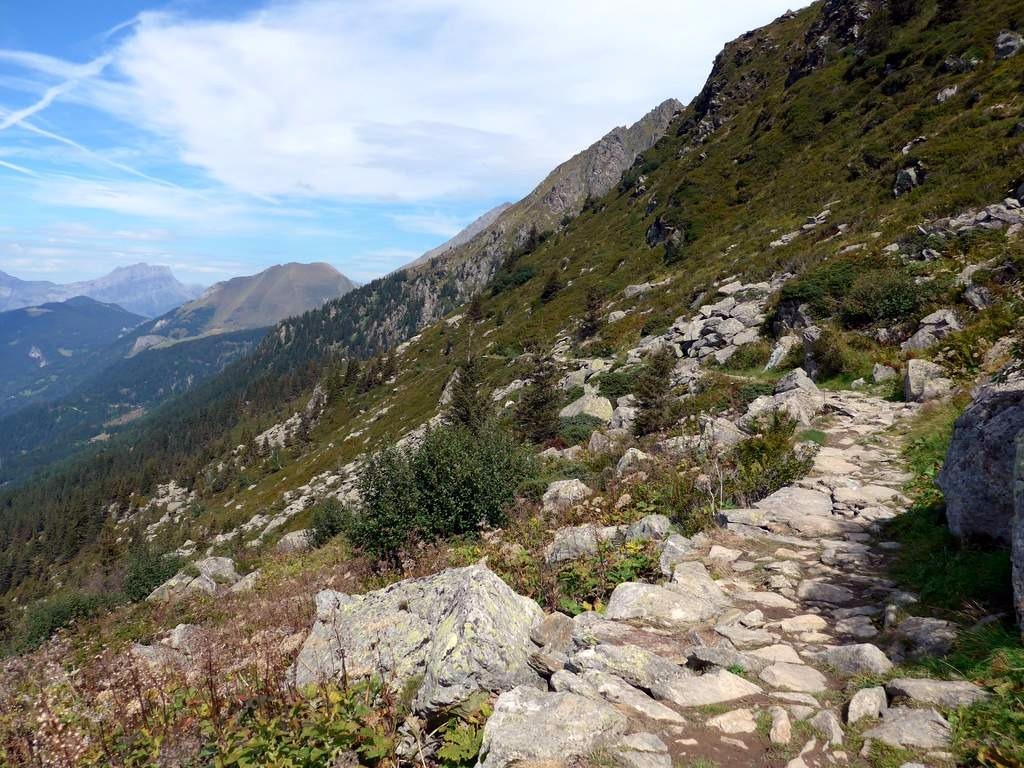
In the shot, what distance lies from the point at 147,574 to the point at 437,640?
2703 centimetres

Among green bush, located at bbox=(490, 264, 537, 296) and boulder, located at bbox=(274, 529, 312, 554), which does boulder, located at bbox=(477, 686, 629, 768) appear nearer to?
boulder, located at bbox=(274, 529, 312, 554)

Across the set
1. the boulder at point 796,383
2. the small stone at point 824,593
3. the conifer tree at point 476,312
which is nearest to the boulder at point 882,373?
the boulder at point 796,383

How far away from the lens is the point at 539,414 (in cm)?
2167

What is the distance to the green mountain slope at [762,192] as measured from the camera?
2828 cm

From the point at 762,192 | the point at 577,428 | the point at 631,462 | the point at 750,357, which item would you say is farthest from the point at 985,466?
the point at 762,192

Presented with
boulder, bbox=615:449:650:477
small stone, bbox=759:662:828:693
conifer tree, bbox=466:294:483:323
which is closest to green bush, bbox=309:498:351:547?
boulder, bbox=615:449:650:477

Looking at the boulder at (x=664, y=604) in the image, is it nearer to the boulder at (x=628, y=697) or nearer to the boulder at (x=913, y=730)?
the boulder at (x=628, y=697)

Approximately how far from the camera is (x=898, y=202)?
2748cm

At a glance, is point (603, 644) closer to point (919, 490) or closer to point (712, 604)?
point (712, 604)

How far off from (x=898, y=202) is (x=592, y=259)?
137 ft

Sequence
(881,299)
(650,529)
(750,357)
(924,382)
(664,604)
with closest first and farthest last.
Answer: (664,604) → (650,529) → (924,382) → (881,299) → (750,357)

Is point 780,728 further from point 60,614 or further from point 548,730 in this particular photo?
point 60,614

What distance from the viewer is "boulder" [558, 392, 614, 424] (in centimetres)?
2119

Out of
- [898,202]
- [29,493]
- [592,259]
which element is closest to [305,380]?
[29,493]
